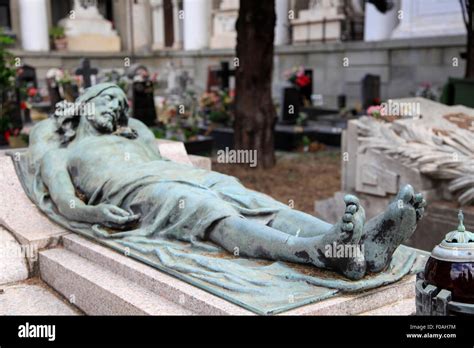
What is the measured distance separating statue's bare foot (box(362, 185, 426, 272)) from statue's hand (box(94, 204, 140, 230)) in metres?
1.58

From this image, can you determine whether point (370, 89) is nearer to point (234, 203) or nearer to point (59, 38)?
point (234, 203)

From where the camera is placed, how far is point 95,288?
357cm

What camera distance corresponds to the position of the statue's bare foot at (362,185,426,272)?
288cm

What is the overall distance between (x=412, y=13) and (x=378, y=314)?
47.8 feet

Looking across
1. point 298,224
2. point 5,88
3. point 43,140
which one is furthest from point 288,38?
point 298,224

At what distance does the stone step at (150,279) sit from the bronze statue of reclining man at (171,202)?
203 mm

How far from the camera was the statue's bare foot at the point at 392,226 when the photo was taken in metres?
2.88

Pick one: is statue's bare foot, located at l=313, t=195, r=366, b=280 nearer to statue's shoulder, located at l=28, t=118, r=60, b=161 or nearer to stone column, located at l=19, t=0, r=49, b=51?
statue's shoulder, located at l=28, t=118, r=60, b=161

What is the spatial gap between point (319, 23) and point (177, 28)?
9.67m

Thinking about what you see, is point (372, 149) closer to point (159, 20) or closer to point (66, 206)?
point (66, 206)

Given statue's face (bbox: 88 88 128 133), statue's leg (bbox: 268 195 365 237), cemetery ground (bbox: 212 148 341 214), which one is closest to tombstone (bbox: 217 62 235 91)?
cemetery ground (bbox: 212 148 341 214)

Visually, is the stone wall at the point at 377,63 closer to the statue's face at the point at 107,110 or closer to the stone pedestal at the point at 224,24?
the stone pedestal at the point at 224,24

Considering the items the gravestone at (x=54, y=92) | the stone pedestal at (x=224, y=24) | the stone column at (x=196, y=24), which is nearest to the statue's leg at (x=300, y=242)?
the gravestone at (x=54, y=92)

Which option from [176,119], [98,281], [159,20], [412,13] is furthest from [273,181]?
[159,20]
